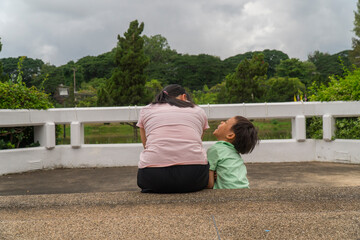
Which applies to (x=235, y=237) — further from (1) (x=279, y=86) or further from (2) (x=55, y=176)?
(1) (x=279, y=86)

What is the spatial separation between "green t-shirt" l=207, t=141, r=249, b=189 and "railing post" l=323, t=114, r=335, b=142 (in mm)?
4664

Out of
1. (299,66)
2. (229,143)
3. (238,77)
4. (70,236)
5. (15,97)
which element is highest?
(299,66)

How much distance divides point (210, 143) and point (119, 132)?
205 cm

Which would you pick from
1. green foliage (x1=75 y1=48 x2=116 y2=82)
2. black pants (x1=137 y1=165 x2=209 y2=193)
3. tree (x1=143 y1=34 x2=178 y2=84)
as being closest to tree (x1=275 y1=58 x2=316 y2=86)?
tree (x1=143 y1=34 x2=178 y2=84)

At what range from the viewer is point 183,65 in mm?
64562

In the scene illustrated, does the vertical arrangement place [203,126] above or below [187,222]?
above

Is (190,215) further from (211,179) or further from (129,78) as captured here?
(129,78)

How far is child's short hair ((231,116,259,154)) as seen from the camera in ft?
10.1

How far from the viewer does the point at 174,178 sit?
2803mm

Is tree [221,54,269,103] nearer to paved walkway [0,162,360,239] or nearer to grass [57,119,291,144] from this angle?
grass [57,119,291,144]

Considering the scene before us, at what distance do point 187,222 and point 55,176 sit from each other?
4.93 m

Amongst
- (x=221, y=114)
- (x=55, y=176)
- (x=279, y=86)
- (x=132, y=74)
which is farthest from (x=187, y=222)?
(x=279, y=86)

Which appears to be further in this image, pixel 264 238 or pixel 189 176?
pixel 189 176

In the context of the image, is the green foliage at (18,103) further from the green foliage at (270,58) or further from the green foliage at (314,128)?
the green foliage at (270,58)
